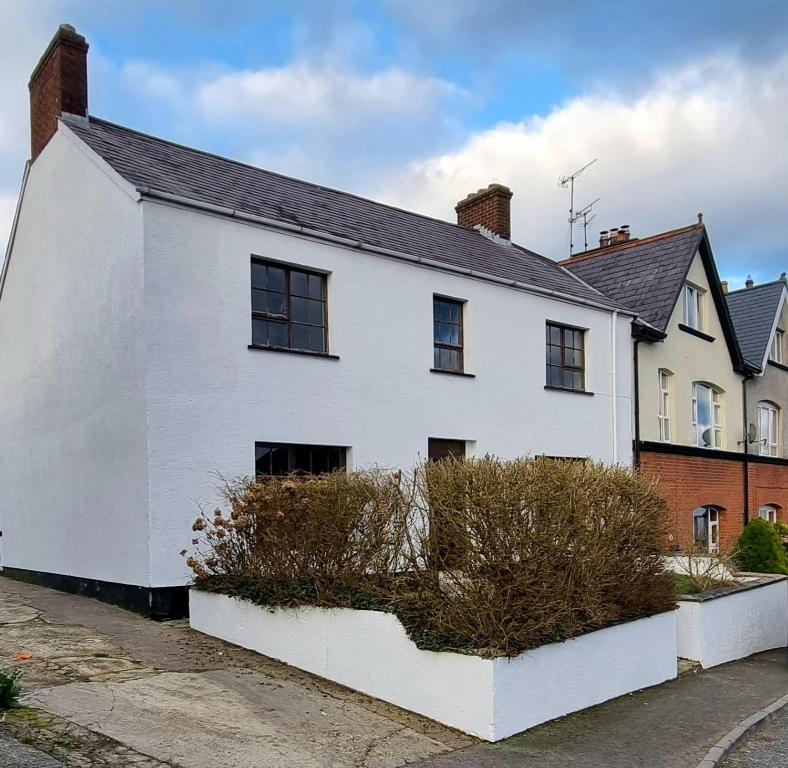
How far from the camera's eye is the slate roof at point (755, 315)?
2458cm

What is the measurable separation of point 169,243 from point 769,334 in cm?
1988

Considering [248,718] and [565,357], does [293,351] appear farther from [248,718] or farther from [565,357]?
[565,357]

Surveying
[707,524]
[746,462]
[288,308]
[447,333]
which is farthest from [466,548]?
[746,462]

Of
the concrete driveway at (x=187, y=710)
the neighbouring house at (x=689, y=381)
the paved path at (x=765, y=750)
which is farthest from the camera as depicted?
the neighbouring house at (x=689, y=381)

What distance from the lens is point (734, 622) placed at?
1150 centimetres

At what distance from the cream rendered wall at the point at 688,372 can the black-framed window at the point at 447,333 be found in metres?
5.87

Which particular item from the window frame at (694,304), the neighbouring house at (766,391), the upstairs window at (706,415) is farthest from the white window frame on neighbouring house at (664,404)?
the neighbouring house at (766,391)

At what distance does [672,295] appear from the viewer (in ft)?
65.6

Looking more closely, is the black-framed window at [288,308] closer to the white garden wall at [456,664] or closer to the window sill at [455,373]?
the window sill at [455,373]

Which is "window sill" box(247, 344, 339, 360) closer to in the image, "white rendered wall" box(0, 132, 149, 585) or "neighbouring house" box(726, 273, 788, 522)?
"white rendered wall" box(0, 132, 149, 585)

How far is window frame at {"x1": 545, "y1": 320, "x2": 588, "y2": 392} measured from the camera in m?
17.0

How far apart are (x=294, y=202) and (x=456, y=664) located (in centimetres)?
965

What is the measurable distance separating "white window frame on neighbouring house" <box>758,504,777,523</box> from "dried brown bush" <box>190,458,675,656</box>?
52.2 ft

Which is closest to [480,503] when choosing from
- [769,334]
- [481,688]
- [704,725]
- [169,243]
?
[481,688]
